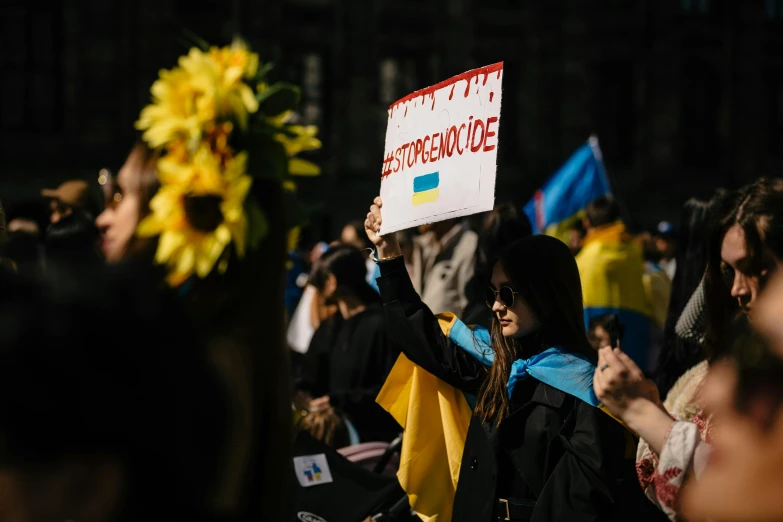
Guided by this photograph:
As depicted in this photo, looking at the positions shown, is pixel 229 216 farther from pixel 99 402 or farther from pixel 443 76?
pixel 443 76

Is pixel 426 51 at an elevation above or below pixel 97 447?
above

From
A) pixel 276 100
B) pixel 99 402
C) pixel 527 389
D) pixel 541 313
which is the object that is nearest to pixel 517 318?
pixel 541 313

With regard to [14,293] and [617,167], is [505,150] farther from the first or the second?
[14,293]

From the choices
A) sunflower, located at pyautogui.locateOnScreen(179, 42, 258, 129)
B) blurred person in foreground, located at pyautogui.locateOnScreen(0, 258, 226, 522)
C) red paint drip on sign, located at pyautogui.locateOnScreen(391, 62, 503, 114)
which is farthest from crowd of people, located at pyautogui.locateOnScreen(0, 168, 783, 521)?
Result: red paint drip on sign, located at pyautogui.locateOnScreen(391, 62, 503, 114)

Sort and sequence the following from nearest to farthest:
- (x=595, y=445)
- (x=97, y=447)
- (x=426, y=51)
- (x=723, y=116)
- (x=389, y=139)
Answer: (x=97, y=447), (x=595, y=445), (x=389, y=139), (x=426, y=51), (x=723, y=116)

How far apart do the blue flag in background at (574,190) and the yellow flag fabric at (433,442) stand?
218 inches

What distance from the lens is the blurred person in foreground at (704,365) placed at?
2.43 meters

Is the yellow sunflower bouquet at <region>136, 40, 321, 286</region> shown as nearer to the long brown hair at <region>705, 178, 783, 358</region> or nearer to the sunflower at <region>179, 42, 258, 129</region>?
the sunflower at <region>179, 42, 258, 129</region>

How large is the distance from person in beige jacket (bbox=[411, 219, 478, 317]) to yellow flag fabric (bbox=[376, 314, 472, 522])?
2.52 meters

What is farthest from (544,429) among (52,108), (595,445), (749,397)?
(52,108)

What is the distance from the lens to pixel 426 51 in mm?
25109

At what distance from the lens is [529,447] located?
11.8ft

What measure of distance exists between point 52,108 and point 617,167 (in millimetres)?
12519

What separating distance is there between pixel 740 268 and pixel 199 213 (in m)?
1.53
